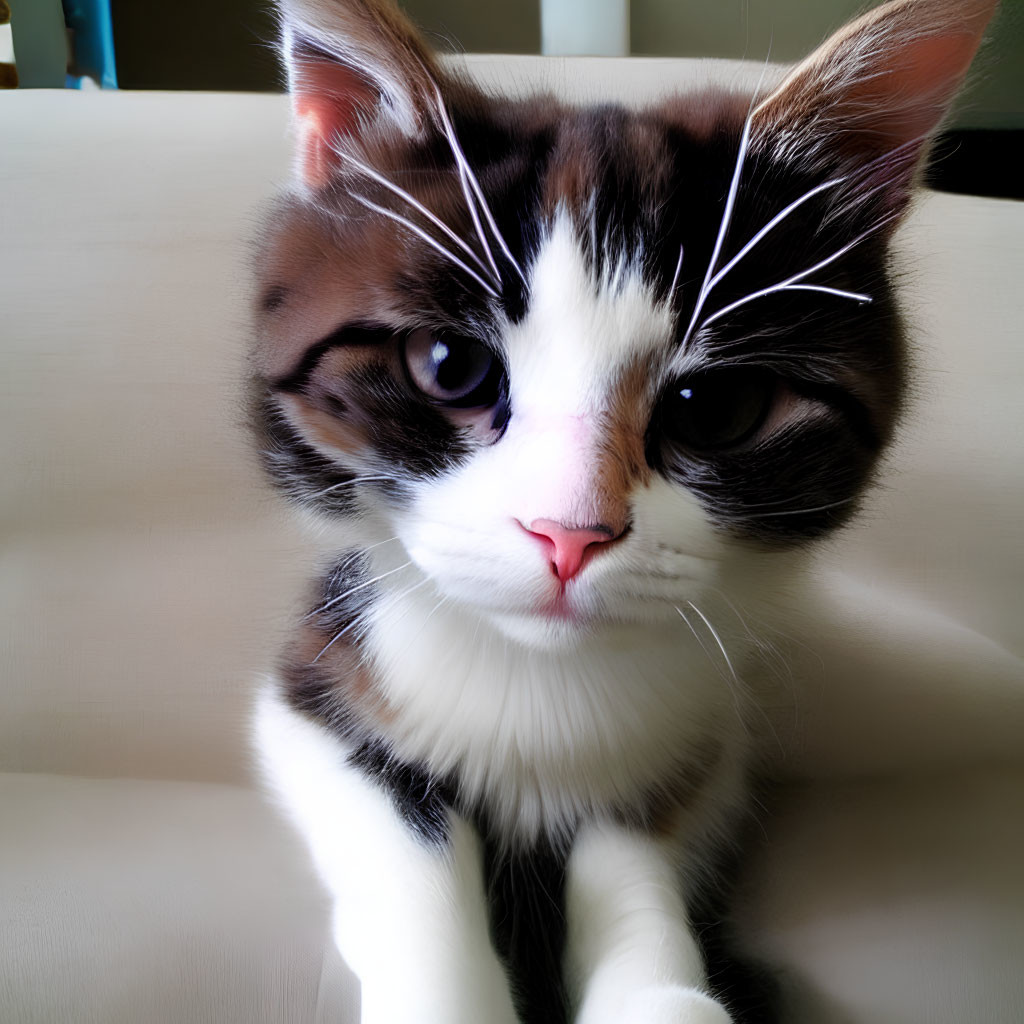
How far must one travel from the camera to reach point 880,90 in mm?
485

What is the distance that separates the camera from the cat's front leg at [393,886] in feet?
1.38

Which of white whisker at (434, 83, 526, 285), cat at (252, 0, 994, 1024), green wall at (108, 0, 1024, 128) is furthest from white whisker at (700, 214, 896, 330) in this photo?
green wall at (108, 0, 1024, 128)

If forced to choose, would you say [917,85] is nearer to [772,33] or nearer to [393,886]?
[772,33]

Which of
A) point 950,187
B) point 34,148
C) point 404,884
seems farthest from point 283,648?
point 950,187

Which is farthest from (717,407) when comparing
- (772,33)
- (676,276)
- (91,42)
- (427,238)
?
(91,42)

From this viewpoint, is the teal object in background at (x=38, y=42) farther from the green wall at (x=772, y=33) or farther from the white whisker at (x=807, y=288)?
the white whisker at (x=807, y=288)

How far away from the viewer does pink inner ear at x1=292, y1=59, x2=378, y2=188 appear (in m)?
0.50

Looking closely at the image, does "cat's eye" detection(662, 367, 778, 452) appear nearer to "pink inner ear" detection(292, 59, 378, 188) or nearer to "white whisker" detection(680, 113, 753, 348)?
"white whisker" detection(680, 113, 753, 348)

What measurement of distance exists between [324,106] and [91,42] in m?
0.37

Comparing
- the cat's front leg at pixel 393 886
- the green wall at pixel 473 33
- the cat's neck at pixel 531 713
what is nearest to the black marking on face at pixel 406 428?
the cat's neck at pixel 531 713

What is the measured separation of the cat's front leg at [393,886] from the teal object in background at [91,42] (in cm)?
58

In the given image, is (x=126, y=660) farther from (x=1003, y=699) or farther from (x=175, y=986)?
(x=1003, y=699)

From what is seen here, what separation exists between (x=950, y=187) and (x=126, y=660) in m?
0.72

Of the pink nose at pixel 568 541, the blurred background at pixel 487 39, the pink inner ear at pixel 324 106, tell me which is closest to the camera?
the pink nose at pixel 568 541
